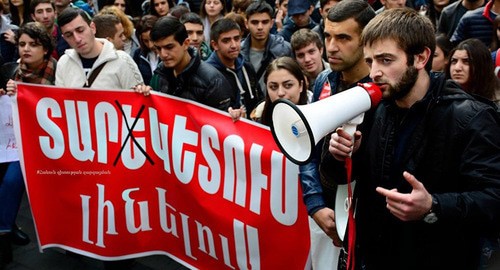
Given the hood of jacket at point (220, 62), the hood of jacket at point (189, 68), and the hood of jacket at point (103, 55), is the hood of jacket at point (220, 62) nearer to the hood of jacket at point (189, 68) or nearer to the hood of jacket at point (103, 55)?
the hood of jacket at point (189, 68)

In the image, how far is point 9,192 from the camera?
4234mm

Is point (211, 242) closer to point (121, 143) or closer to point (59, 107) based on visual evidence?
point (121, 143)

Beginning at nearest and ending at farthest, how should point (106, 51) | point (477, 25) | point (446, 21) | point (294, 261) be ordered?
point (294, 261), point (106, 51), point (477, 25), point (446, 21)

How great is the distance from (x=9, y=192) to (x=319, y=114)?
3.06m

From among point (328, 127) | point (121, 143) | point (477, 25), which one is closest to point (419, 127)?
point (328, 127)

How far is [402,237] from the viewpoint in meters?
2.08

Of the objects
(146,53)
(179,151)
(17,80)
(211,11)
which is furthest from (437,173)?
(211,11)

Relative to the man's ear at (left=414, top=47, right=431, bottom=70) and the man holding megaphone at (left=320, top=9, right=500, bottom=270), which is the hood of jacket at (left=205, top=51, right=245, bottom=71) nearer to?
the man holding megaphone at (left=320, top=9, right=500, bottom=270)

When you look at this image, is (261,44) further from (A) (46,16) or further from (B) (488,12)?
(A) (46,16)

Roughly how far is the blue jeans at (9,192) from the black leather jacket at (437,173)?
9.62ft

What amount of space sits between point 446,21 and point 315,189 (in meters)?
3.78

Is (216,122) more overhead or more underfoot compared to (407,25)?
more underfoot

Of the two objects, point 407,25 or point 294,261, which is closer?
point 407,25

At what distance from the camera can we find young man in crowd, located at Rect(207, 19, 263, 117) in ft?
15.6
